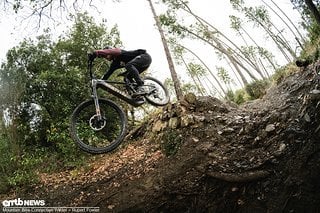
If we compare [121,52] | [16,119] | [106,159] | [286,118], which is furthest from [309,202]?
[16,119]

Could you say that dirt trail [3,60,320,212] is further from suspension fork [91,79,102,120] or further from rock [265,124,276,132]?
suspension fork [91,79,102,120]

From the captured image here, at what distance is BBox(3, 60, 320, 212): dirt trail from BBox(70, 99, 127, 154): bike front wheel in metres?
1.06

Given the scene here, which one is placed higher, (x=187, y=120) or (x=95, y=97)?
(x=95, y=97)

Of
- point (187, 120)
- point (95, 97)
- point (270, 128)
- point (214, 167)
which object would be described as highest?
point (95, 97)

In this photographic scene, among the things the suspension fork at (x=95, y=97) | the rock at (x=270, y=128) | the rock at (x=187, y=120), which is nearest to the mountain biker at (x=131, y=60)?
the suspension fork at (x=95, y=97)

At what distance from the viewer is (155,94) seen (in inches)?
318

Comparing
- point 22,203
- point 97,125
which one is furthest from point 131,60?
point 22,203

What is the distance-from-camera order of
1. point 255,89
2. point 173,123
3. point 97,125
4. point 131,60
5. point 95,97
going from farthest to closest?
1. point 255,89
2. point 173,123
3. point 131,60
4. point 95,97
5. point 97,125

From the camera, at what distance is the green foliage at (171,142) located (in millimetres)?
8734

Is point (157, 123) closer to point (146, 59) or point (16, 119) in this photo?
point (146, 59)

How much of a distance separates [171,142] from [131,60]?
282 cm

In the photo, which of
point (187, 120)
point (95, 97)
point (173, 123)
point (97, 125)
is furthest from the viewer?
point (173, 123)

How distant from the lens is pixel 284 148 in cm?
701

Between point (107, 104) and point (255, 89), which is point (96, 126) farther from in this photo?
point (255, 89)
